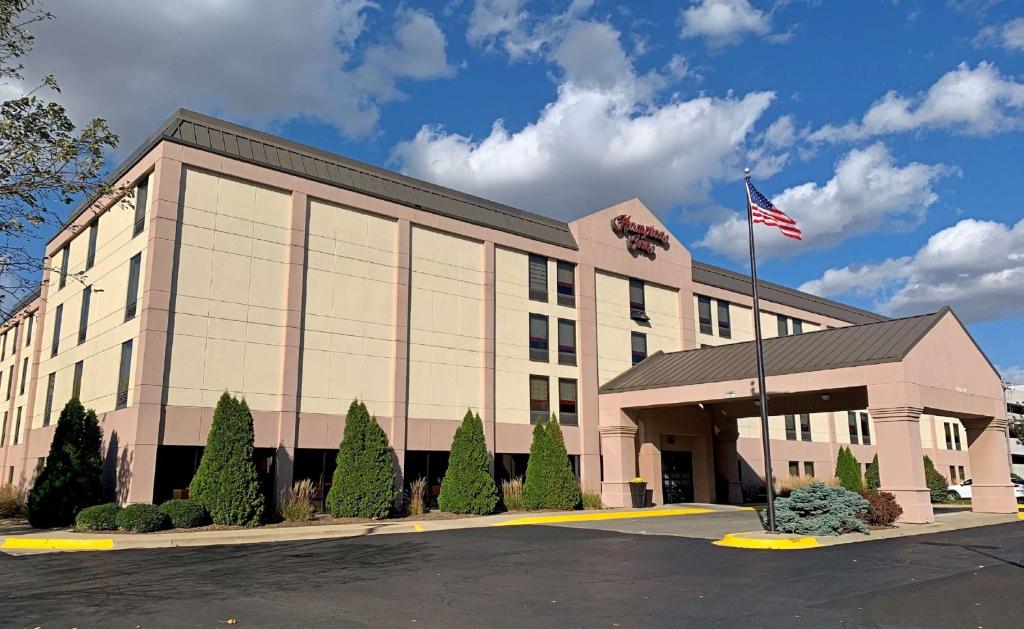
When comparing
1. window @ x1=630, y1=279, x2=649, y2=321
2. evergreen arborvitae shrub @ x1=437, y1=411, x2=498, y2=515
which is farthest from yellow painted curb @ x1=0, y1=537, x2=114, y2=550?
window @ x1=630, y1=279, x2=649, y2=321

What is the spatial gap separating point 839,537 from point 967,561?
446 centimetres

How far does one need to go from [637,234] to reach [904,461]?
19.0m

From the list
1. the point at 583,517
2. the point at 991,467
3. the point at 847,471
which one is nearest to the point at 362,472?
the point at 583,517

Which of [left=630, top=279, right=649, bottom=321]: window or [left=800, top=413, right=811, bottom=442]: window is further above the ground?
[left=630, top=279, right=649, bottom=321]: window

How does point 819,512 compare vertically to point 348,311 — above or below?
below

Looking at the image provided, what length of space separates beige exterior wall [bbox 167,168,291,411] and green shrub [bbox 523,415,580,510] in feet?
35.6

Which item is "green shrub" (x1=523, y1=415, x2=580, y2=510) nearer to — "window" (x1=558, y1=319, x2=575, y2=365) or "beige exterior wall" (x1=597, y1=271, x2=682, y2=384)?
"window" (x1=558, y1=319, x2=575, y2=365)

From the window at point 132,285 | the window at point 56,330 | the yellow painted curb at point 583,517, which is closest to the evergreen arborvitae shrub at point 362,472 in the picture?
the yellow painted curb at point 583,517

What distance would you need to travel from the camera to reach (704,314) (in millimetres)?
44594

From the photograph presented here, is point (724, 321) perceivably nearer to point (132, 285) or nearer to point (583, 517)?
point (583, 517)

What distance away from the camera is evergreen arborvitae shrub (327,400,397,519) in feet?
88.1

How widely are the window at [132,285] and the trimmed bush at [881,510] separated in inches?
944

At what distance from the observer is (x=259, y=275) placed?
27.7 m

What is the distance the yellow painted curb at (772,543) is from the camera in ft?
60.7
